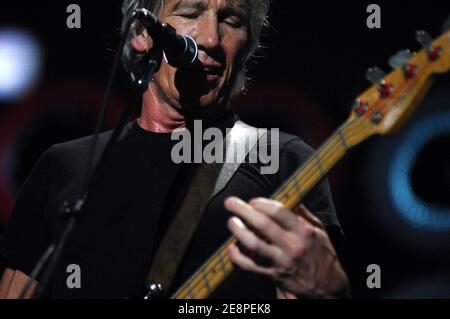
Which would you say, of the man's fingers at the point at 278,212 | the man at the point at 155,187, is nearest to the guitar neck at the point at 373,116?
the man's fingers at the point at 278,212

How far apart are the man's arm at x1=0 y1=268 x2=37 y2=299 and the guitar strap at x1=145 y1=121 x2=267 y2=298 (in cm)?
48

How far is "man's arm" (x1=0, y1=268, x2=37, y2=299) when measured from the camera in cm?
213

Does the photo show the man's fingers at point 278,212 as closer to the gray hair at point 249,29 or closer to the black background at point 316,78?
the gray hair at point 249,29

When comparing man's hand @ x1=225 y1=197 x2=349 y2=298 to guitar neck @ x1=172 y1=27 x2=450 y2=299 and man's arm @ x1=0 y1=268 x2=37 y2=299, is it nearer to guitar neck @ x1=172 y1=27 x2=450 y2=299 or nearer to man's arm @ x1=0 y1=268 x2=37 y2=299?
guitar neck @ x1=172 y1=27 x2=450 y2=299

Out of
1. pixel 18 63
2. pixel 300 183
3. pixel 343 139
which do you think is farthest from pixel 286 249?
pixel 18 63

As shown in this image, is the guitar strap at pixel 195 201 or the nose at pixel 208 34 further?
the nose at pixel 208 34

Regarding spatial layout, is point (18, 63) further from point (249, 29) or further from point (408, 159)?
point (408, 159)

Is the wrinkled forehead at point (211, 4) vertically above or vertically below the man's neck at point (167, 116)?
above

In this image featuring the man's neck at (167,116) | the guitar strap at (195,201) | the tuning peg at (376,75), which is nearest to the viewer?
the tuning peg at (376,75)

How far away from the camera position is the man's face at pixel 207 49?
2113 millimetres

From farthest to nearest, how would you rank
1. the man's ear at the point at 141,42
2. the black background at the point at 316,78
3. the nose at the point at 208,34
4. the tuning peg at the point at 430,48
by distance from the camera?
the black background at the point at 316,78, the man's ear at the point at 141,42, the nose at the point at 208,34, the tuning peg at the point at 430,48

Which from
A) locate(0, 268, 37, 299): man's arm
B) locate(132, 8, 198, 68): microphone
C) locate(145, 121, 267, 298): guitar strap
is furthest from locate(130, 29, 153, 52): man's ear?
locate(0, 268, 37, 299): man's arm

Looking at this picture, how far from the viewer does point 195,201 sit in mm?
2020
